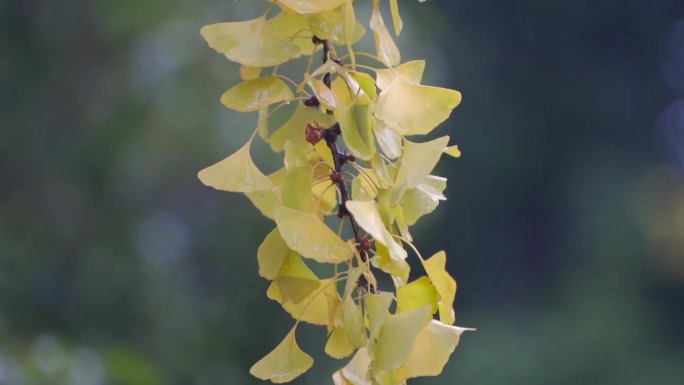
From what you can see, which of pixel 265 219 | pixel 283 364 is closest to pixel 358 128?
pixel 283 364

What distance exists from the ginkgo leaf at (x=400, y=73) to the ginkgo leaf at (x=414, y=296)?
0.09m

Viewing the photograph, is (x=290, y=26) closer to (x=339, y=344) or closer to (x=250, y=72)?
(x=250, y=72)

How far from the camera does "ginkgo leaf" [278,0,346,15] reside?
46cm

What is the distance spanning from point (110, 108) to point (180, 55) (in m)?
0.20

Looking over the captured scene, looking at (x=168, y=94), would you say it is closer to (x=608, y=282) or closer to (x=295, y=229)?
(x=295, y=229)

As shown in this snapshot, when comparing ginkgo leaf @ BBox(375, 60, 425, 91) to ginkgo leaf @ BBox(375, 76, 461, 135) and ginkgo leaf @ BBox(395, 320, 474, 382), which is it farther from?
ginkgo leaf @ BBox(395, 320, 474, 382)

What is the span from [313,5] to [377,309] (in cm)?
14

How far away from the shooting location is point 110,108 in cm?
190

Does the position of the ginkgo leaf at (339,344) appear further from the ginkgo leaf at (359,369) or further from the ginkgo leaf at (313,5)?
the ginkgo leaf at (313,5)

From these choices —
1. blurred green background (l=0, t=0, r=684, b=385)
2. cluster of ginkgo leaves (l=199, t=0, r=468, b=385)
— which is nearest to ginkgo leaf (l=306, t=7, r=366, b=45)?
cluster of ginkgo leaves (l=199, t=0, r=468, b=385)

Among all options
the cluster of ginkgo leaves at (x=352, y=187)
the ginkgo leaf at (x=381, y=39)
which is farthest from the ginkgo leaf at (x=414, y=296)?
the ginkgo leaf at (x=381, y=39)

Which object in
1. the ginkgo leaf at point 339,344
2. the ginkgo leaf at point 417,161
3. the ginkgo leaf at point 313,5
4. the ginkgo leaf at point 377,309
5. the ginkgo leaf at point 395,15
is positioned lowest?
the ginkgo leaf at point 339,344

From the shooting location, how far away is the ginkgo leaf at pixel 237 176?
508 millimetres

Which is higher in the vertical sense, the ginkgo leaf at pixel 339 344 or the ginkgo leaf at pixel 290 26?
the ginkgo leaf at pixel 290 26
